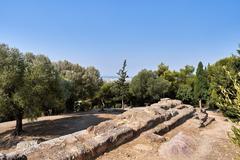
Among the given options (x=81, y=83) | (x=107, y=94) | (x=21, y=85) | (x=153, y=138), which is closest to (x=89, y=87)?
(x=81, y=83)

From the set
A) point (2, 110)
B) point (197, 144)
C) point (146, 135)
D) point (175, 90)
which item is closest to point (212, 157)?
point (197, 144)

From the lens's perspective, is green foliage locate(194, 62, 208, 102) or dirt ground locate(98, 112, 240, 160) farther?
green foliage locate(194, 62, 208, 102)

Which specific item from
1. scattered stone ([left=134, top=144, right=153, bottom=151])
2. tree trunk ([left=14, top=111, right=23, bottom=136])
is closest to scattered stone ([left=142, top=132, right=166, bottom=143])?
scattered stone ([left=134, top=144, right=153, bottom=151])

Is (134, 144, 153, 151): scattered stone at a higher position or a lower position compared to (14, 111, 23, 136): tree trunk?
lower

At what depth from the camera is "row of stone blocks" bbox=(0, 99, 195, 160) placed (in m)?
6.65

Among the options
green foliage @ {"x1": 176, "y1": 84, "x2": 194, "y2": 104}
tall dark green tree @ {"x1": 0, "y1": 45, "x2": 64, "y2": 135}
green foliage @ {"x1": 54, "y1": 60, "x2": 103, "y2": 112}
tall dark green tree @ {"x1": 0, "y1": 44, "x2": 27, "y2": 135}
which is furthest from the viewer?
green foliage @ {"x1": 176, "y1": 84, "x2": 194, "y2": 104}

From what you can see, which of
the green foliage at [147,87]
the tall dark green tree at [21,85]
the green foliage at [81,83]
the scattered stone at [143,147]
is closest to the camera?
the scattered stone at [143,147]

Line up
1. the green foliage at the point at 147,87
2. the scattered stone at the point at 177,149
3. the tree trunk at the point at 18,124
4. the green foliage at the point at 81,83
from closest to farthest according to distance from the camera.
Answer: the scattered stone at the point at 177,149
the tree trunk at the point at 18,124
the green foliage at the point at 81,83
the green foliage at the point at 147,87

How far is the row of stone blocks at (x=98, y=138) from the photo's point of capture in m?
6.65

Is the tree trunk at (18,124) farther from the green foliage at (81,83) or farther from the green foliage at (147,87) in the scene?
the green foliage at (147,87)

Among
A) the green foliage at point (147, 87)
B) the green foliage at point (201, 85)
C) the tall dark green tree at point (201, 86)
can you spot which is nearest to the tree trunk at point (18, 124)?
the green foliage at point (147, 87)

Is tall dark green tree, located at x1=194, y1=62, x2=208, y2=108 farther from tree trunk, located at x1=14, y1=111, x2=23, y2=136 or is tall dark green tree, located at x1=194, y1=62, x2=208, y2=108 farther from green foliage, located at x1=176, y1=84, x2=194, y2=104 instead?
tree trunk, located at x1=14, y1=111, x2=23, y2=136

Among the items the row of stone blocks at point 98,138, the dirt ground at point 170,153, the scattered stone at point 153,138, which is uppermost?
the row of stone blocks at point 98,138

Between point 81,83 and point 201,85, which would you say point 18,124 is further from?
point 201,85
